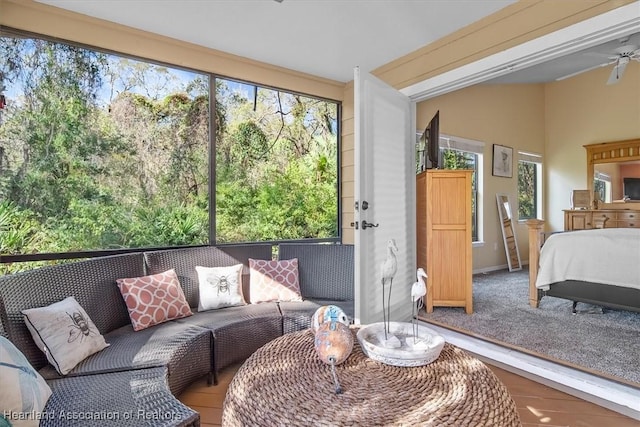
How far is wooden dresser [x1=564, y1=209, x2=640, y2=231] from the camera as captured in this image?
550 cm

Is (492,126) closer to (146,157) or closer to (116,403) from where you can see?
(146,157)

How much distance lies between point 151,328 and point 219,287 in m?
0.59

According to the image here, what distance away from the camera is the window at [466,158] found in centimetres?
504

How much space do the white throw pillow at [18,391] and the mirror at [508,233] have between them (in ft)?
19.4

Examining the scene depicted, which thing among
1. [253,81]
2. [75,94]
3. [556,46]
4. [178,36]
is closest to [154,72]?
[178,36]

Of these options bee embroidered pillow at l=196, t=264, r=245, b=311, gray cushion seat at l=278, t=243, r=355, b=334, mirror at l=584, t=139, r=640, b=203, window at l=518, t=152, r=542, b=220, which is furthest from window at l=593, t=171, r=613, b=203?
bee embroidered pillow at l=196, t=264, r=245, b=311

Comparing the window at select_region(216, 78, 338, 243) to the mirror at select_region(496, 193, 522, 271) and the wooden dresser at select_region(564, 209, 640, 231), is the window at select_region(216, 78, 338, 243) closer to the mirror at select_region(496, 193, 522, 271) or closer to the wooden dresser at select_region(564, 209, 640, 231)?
the mirror at select_region(496, 193, 522, 271)

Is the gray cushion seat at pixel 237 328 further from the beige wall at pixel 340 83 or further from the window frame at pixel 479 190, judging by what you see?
the window frame at pixel 479 190

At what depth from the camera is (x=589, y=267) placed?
330 centimetres

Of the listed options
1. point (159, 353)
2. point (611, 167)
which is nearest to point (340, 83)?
point (159, 353)

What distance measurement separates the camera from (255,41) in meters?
3.07

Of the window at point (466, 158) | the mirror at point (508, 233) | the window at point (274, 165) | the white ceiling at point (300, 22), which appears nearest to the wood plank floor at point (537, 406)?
the window at point (274, 165)

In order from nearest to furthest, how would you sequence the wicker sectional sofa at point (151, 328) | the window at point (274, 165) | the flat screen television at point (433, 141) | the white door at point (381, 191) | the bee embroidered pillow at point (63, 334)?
the wicker sectional sofa at point (151, 328), the bee embroidered pillow at point (63, 334), the white door at point (381, 191), the window at point (274, 165), the flat screen television at point (433, 141)

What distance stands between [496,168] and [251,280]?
4614mm
